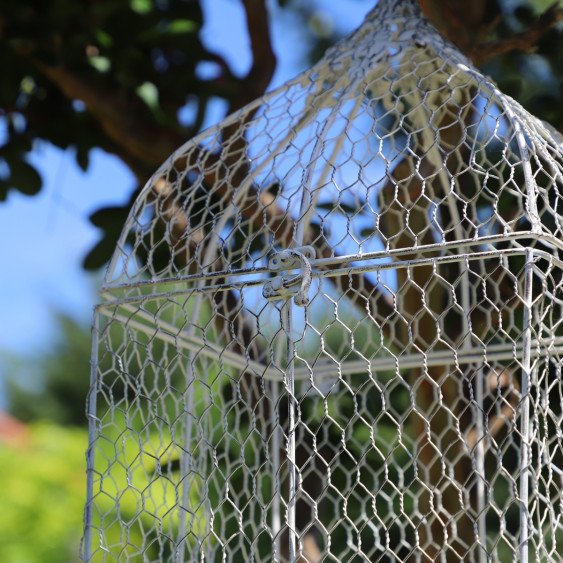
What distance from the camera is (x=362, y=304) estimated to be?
1560mm

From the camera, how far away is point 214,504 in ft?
5.99

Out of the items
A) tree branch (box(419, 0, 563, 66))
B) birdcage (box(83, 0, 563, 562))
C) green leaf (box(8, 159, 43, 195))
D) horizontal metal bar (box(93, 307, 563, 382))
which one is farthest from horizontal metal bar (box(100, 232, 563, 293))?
green leaf (box(8, 159, 43, 195))

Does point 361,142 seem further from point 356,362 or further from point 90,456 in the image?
point 90,456

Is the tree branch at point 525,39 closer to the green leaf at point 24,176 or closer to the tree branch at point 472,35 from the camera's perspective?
the tree branch at point 472,35

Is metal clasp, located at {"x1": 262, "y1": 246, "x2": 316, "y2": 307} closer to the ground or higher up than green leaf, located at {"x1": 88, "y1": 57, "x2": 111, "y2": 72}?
closer to the ground

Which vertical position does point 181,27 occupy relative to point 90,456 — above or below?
above

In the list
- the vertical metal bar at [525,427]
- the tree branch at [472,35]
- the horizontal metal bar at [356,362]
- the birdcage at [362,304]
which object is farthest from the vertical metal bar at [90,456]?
the tree branch at [472,35]

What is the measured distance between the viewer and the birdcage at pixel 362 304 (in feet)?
3.05

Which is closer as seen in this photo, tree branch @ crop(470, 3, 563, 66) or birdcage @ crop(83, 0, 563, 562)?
birdcage @ crop(83, 0, 563, 562)

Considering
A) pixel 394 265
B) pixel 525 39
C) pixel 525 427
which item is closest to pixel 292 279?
pixel 394 265

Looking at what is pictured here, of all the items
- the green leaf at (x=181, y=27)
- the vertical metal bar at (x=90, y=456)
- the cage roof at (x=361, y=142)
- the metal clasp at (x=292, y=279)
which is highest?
the green leaf at (x=181, y=27)

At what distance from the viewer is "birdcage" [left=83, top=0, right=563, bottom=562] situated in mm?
930

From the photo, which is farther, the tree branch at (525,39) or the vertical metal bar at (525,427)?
the tree branch at (525,39)

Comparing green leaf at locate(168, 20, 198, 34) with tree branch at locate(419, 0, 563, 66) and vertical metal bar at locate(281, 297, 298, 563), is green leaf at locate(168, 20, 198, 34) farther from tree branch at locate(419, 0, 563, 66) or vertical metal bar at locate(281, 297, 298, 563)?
vertical metal bar at locate(281, 297, 298, 563)
